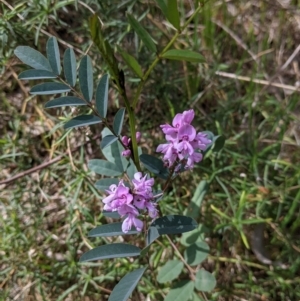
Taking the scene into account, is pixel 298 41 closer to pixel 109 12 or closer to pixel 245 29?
pixel 245 29

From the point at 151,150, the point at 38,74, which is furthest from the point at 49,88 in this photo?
the point at 151,150

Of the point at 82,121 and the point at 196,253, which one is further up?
the point at 82,121

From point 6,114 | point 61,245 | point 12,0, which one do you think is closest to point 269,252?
point 61,245

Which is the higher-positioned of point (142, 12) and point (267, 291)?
point (142, 12)

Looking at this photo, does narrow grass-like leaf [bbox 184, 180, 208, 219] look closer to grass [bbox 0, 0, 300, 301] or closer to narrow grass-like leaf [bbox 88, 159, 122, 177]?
grass [bbox 0, 0, 300, 301]

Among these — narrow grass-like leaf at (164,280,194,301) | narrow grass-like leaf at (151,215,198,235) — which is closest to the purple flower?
narrow grass-like leaf at (151,215,198,235)

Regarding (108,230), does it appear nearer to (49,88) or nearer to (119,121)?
(119,121)
